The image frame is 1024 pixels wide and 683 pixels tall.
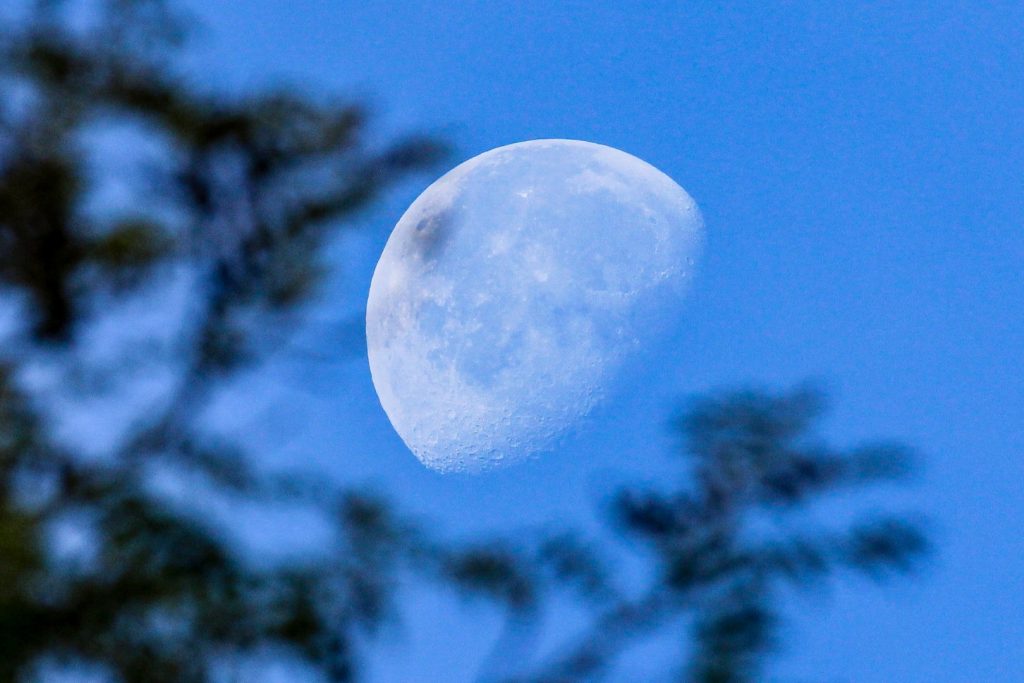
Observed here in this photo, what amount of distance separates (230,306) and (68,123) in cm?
86

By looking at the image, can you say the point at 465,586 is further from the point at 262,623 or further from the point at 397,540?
the point at 262,623

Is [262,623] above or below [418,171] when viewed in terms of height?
below

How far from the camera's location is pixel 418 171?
15.0 feet

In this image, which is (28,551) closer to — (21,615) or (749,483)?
(21,615)

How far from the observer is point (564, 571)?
195 inches

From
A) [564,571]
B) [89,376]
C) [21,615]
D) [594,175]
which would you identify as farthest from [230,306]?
[594,175]

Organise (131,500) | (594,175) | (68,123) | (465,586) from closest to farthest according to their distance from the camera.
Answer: (131,500)
(68,123)
(465,586)
(594,175)

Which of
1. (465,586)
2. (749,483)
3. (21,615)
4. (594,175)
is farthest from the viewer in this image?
(594,175)

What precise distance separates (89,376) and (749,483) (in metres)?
2.80

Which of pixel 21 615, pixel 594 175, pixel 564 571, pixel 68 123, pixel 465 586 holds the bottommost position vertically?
pixel 21 615

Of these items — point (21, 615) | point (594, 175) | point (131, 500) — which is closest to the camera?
point (21, 615)

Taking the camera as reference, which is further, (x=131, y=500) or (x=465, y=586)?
(x=465, y=586)

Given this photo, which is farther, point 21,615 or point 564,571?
point 564,571

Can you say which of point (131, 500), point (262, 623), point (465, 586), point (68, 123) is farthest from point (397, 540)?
point (68, 123)
